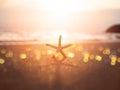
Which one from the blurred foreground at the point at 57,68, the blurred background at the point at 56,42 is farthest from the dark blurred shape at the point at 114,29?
the blurred foreground at the point at 57,68

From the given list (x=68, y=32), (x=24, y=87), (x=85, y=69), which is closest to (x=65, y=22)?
(x=68, y=32)

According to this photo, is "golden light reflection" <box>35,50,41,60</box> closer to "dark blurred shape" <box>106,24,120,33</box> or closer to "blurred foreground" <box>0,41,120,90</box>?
"blurred foreground" <box>0,41,120,90</box>

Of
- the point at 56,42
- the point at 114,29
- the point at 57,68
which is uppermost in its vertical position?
the point at 114,29

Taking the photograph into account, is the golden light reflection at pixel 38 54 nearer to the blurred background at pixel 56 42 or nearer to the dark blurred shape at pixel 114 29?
the blurred background at pixel 56 42

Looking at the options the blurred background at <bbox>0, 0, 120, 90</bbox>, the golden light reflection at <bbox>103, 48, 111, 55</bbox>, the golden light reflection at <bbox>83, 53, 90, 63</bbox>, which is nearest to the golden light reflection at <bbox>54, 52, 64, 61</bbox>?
the blurred background at <bbox>0, 0, 120, 90</bbox>

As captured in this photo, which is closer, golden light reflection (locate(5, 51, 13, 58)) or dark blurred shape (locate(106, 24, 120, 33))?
golden light reflection (locate(5, 51, 13, 58))

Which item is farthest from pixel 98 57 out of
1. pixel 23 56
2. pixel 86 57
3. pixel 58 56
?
pixel 23 56

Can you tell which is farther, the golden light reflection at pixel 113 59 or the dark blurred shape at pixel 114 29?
the dark blurred shape at pixel 114 29

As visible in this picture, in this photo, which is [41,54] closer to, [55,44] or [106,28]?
[55,44]

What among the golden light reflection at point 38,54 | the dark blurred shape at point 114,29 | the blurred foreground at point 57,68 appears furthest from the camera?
the dark blurred shape at point 114,29

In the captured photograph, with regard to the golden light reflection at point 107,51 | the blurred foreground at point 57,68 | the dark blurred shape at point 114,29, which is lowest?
the blurred foreground at point 57,68

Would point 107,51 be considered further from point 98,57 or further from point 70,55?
point 70,55
